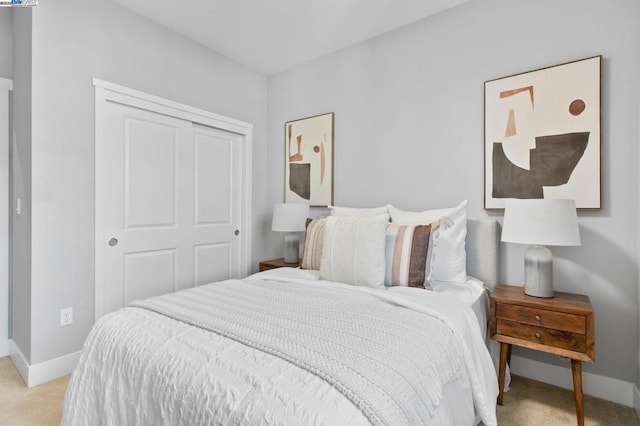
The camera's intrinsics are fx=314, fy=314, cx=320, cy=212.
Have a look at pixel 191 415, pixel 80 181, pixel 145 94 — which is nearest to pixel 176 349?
pixel 191 415

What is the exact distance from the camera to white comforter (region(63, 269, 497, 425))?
816mm

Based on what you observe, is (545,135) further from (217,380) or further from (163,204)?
(163,204)

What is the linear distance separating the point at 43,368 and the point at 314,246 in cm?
197

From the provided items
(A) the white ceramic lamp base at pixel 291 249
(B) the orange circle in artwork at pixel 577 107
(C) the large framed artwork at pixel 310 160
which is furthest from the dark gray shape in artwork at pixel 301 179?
(B) the orange circle in artwork at pixel 577 107

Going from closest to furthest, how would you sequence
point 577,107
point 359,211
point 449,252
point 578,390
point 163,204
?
1. point 578,390
2. point 577,107
3. point 449,252
4. point 359,211
5. point 163,204

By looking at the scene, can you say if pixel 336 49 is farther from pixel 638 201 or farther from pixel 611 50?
pixel 638 201

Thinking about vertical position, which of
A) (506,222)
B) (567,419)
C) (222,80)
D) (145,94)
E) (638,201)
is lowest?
(567,419)

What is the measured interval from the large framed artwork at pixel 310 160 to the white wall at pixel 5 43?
2297mm

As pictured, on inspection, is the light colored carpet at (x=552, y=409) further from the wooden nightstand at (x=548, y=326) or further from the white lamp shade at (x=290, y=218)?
the white lamp shade at (x=290, y=218)

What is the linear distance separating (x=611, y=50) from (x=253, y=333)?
251cm

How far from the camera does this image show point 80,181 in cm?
221

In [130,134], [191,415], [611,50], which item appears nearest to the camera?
[191,415]

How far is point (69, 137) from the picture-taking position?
7.10ft

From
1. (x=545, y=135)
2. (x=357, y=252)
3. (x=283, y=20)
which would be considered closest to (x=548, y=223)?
(x=545, y=135)
